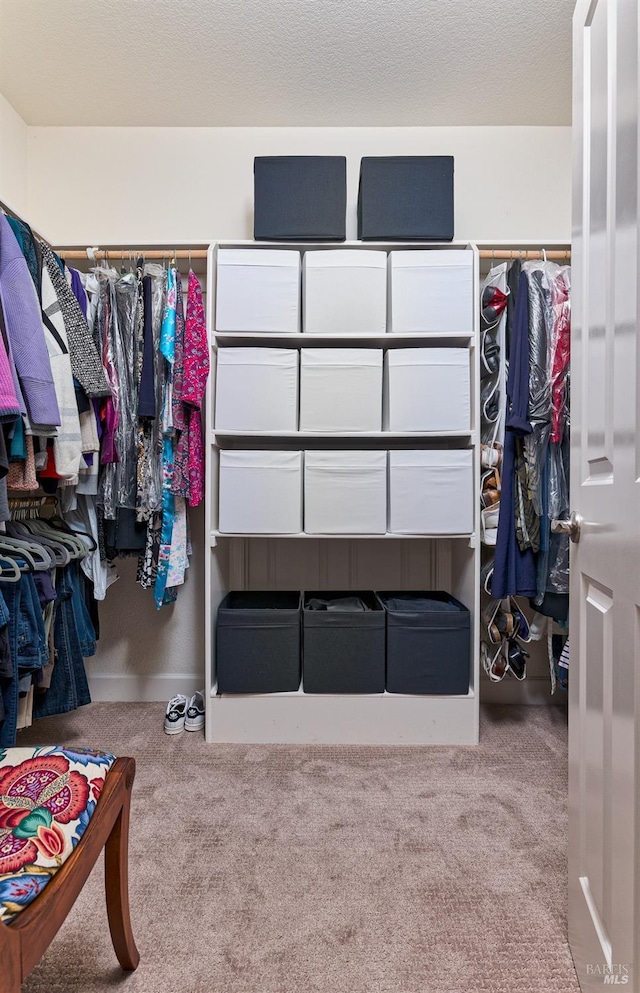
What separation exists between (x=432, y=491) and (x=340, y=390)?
515mm

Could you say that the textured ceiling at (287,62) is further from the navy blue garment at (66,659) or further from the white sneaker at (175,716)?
the white sneaker at (175,716)

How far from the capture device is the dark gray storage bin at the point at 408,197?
1.79 metres

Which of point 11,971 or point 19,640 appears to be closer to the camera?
point 11,971

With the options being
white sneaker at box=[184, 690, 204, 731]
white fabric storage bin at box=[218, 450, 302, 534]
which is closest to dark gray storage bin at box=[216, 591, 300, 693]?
white sneaker at box=[184, 690, 204, 731]

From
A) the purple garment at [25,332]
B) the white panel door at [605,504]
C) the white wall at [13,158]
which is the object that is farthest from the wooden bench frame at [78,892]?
the white wall at [13,158]

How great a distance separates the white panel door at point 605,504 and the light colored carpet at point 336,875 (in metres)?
0.22

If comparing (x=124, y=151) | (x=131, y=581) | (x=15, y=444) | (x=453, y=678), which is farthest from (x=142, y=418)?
(x=453, y=678)

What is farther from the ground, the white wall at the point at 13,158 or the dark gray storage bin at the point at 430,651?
the white wall at the point at 13,158

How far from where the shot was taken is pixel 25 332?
1354 mm

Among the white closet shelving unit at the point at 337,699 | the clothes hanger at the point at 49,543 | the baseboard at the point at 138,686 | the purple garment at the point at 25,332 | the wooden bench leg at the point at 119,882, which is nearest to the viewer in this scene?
the wooden bench leg at the point at 119,882

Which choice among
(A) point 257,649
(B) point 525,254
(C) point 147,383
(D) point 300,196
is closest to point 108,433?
(C) point 147,383

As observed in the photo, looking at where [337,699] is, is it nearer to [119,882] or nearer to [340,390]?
[119,882]

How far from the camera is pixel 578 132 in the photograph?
40.1 inches

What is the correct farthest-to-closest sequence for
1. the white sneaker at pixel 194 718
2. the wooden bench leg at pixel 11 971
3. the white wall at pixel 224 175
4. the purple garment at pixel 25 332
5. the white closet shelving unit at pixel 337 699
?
the white wall at pixel 224 175 < the white sneaker at pixel 194 718 < the white closet shelving unit at pixel 337 699 < the purple garment at pixel 25 332 < the wooden bench leg at pixel 11 971
